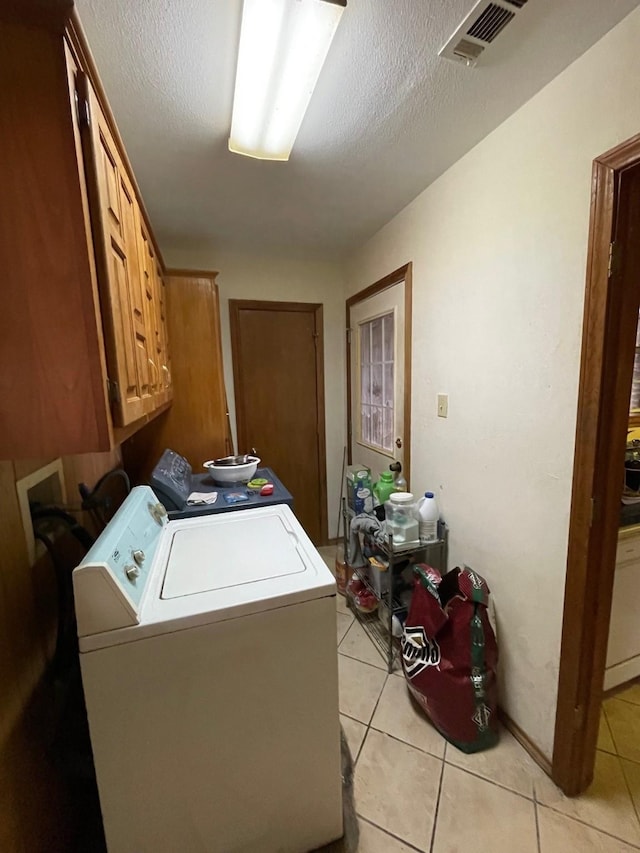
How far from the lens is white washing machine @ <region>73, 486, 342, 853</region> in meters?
0.81

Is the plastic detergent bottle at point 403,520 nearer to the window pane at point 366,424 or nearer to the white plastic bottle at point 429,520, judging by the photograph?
the white plastic bottle at point 429,520

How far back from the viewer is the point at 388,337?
228 centimetres

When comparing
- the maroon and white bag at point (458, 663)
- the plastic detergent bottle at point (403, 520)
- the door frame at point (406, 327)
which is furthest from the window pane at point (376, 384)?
the maroon and white bag at point (458, 663)

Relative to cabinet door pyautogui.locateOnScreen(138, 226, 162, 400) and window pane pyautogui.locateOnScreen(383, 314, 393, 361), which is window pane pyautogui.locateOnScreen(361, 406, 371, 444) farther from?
cabinet door pyautogui.locateOnScreen(138, 226, 162, 400)

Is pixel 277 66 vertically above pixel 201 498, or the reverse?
pixel 277 66

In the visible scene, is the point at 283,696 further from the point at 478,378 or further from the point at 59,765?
the point at 478,378

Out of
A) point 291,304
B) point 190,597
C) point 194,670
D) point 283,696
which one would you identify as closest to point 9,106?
point 190,597

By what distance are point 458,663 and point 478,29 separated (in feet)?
6.68

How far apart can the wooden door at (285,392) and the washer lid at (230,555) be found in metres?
1.43

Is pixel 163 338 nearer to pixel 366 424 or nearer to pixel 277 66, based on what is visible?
pixel 277 66

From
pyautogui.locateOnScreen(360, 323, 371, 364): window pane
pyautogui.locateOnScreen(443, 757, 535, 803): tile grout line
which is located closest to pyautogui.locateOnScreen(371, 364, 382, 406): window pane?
pyautogui.locateOnScreen(360, 323, 371, 364): window pane

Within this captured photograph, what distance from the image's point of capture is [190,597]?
35.8 inches

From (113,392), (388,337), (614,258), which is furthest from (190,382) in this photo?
(614,258)

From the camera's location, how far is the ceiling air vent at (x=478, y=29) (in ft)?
2.84
